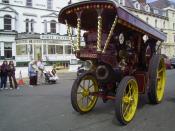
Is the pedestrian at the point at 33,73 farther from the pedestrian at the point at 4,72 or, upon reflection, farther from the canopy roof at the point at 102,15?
the canopy roof at the point at 102,15

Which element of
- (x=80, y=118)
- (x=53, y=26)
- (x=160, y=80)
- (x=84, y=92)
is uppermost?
(x=53, y=26)

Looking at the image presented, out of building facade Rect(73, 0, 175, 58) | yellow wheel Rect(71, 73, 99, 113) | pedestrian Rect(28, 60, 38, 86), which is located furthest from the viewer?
building facade Rect(73, 0, 175, 58)

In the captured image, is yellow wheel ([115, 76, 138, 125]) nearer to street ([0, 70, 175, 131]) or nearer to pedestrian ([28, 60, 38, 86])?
street ([0, 70, 175, 131])

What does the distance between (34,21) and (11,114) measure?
35.5 metres

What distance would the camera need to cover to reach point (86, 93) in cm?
914

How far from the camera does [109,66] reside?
8.60 metres

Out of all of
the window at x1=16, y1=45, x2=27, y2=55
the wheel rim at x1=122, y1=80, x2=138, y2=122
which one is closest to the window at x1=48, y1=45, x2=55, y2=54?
the window at x1=16, y1=45, x2=27, y2=55

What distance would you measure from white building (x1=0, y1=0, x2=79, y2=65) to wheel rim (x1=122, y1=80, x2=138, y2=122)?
3353cm

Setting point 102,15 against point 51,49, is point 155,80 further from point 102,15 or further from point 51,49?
point 51,49

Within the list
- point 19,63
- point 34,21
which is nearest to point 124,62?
point 19,63

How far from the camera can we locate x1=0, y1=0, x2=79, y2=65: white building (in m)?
41.2

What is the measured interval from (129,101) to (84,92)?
4.63ft

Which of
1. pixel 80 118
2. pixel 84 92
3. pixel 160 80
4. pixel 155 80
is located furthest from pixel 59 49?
pixel 80 118

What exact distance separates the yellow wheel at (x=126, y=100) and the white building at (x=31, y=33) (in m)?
33.6
